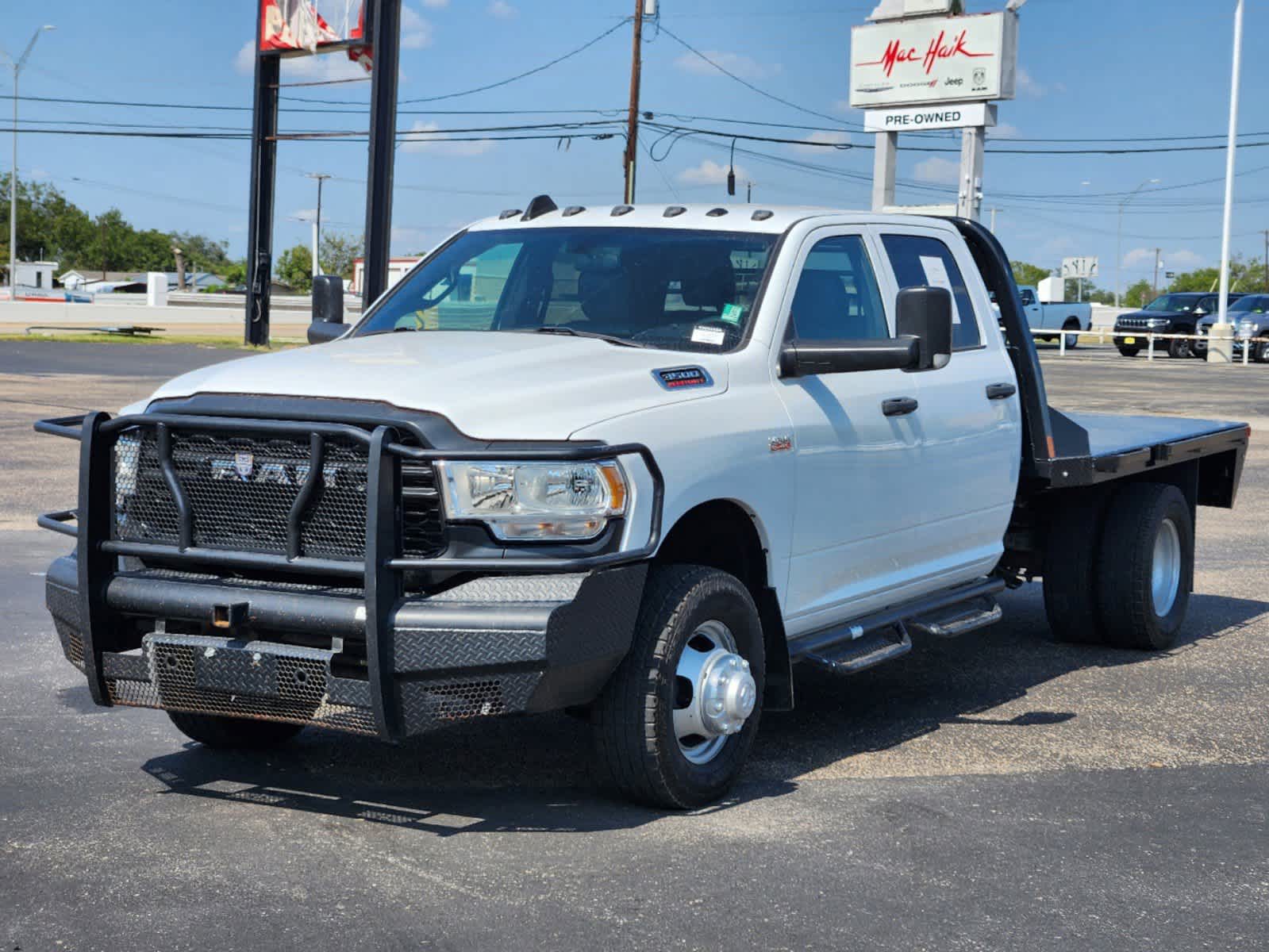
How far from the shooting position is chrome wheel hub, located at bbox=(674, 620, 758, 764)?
17.0 feet

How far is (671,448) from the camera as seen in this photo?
16.6 feet

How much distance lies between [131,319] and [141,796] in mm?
62034

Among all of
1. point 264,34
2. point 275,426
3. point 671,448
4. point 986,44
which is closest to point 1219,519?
point 671,448

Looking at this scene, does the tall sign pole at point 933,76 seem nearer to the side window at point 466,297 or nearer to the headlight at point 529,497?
the side window at point 466,297

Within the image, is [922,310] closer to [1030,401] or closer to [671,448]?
[671,448]

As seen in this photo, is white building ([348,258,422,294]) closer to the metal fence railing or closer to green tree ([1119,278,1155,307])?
the metal fence railing

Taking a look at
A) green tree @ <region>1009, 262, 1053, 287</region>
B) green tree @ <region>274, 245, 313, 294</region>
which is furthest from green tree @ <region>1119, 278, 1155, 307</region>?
green tree @ <region>274, 245, 313, 294</region>

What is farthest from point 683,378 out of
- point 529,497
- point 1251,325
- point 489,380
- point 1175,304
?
point 1175,304

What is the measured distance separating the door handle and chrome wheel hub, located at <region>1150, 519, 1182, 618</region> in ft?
8.19

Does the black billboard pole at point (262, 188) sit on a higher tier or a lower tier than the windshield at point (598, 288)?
higher

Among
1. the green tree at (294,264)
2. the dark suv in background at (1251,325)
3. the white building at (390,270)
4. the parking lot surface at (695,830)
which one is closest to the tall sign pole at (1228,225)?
the dark suv in background at (1251,325)

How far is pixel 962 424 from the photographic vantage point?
6754mm

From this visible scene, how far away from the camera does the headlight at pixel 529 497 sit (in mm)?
4695

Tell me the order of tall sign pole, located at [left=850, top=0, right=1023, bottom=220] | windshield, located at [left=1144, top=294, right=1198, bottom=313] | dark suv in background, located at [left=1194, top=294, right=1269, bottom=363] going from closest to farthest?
tall sign pole, located at [left=850, top=0, right=1023, bottom=220]
dark suv in background, located at [left=1194, top=294, right=1269, bottom=363]
windshield, located at [left=1144, top=294, right=1198, bottom=313]
